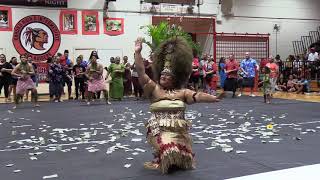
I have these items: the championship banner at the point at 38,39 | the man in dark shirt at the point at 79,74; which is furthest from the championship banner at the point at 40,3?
the man in dark shirt at the point at 79,74

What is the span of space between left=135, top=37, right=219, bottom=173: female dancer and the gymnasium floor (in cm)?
19

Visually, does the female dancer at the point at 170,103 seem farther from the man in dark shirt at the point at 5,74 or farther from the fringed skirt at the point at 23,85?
the man in dark shirt at the point at 5,74

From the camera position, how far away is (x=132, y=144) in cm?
628

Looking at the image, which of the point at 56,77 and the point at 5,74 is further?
the point at 56,77

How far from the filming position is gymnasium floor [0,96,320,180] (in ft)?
15.2

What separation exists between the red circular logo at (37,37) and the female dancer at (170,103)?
12672 millimetres

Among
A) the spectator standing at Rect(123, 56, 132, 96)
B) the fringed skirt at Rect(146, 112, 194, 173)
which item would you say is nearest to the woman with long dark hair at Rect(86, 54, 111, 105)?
the spectator standing at Rect(123, 56, 132, 96)

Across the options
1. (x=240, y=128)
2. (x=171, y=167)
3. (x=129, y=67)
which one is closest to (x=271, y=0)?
(x=129, y=67)

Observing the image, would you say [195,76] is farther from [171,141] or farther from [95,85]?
[171,141]

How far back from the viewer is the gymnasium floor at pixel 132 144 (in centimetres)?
464

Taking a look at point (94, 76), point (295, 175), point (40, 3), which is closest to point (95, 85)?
point (94, 76)

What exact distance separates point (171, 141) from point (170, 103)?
40 cm

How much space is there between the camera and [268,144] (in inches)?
241

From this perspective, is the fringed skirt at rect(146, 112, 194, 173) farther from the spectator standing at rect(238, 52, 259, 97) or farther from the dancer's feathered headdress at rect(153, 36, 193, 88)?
the spectator standing at rect(238, 52, 259, 97)
